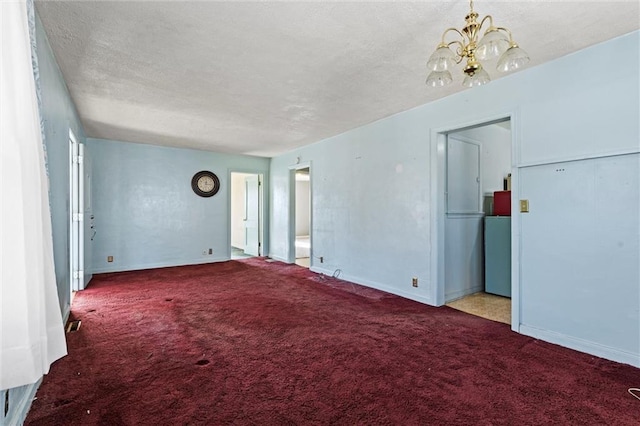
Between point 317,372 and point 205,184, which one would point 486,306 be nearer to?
point 317,372

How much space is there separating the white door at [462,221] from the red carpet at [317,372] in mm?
705

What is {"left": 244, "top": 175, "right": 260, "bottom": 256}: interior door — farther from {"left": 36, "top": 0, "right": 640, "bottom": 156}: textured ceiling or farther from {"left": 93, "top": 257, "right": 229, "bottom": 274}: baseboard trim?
{"left": 36, "top": 0, "right": 640, "bottom": 156}: textured ceiling

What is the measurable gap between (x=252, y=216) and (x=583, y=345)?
6475mm

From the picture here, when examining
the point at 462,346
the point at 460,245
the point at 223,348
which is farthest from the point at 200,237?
the point at 462,346

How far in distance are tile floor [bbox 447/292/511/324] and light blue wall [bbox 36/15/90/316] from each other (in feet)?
13.1

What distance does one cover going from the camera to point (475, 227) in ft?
14.0

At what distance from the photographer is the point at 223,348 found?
255 centimetres

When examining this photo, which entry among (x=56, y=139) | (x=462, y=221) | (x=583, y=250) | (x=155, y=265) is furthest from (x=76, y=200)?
(x=583, y=250)

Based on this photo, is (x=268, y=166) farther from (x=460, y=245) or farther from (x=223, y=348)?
(x=223, y=348)

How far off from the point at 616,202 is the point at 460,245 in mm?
1805

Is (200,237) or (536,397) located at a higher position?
(200,237)

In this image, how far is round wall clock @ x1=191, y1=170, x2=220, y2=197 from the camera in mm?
6453

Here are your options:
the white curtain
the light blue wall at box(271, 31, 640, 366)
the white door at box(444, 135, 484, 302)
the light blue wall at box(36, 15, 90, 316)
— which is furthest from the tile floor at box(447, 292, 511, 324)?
the light blue wall at box(36, 15, 90, 316)

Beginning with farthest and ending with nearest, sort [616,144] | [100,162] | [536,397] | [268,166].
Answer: [268,166] < [100,162] < [616,144] < [536,397]
